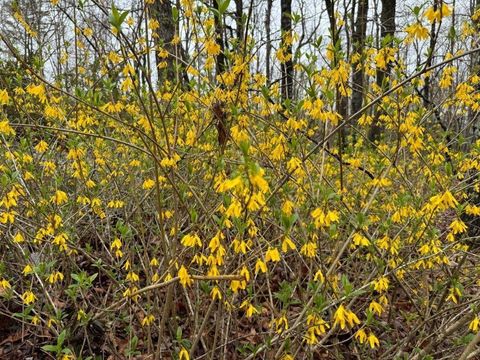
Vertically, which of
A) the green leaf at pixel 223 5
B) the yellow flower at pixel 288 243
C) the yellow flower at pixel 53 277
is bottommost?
the yellow flower at pixel 53 277

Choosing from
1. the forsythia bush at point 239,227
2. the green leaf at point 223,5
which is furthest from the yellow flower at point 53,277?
the green leaf at point 223,5

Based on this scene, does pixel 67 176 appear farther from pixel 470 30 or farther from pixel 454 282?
pixel 470 30

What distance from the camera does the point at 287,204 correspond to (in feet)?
8.03

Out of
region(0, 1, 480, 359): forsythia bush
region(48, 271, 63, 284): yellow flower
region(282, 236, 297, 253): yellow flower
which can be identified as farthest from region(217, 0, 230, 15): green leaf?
region(48, 271, 63, 284): yellow flower

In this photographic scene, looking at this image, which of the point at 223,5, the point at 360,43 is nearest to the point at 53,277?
the point at 223,5

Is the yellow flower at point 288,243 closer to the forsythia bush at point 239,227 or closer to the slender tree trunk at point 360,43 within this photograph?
the forsythia bush at point 239,227

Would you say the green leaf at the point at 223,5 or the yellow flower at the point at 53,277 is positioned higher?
the green leaf at the point at 223,5

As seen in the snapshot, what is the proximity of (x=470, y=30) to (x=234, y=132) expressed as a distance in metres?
2.96

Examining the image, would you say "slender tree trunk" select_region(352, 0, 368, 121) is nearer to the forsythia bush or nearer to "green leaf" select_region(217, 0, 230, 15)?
the forsythia bush

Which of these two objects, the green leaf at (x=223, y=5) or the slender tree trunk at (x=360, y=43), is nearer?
the green leaf at (x=223, y=5)

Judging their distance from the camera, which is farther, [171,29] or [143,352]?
[171,29]

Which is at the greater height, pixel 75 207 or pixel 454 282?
pixel 75 207

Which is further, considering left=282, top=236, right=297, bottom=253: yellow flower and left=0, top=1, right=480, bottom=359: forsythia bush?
left=0, top=1, right=480, bottom=359: forsythia bush

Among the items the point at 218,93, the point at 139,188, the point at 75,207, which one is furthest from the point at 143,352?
the point at 218,93
